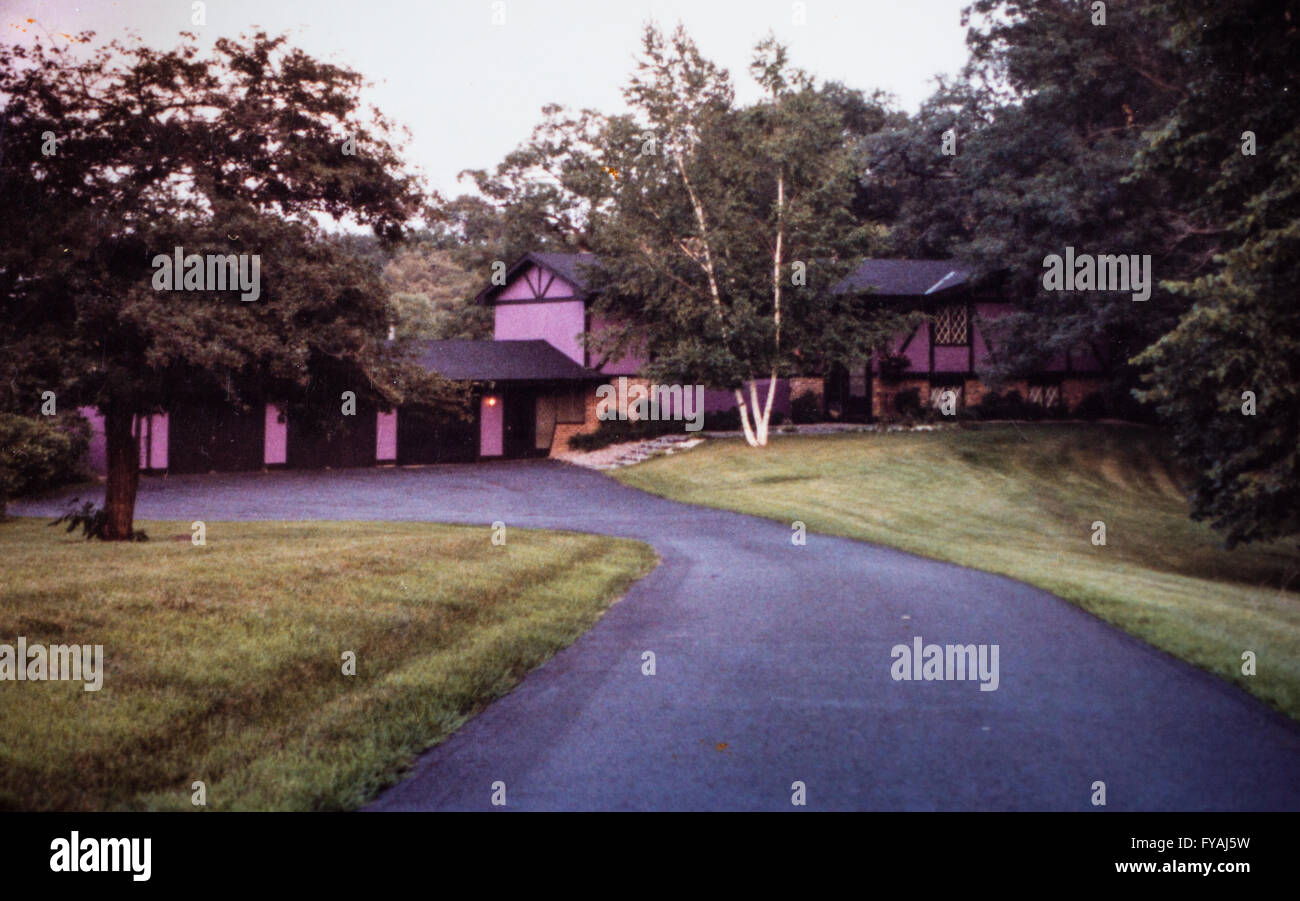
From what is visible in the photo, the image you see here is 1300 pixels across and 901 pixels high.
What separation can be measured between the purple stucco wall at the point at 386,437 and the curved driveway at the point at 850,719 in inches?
948

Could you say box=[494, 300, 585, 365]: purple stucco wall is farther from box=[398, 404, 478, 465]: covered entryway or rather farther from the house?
the house

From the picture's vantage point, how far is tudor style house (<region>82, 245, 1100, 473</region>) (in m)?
34.0

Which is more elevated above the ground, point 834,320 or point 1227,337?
point 834,320

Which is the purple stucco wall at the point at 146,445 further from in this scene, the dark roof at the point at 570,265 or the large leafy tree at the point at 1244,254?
the large leafy tree at the point at 1244,254

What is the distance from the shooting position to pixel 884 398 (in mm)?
41781

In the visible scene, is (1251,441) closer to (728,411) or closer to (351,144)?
(351,144)

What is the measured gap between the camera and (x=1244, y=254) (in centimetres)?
1459

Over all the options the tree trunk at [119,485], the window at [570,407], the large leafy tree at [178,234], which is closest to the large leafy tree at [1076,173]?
the window at [570,407]

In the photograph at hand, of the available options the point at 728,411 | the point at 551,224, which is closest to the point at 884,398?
the point at 728,411

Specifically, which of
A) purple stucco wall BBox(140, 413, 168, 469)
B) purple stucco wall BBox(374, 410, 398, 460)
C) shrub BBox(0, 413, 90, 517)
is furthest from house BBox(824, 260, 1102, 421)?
shrub BBox(0, 413, 90, 517)

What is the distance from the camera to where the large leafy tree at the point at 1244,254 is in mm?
14906

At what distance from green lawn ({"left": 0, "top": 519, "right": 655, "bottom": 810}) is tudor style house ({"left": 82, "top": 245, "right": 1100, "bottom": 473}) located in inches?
773

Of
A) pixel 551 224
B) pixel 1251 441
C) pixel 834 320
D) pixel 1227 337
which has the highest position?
pixel 551 224

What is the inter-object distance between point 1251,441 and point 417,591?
14062mm
